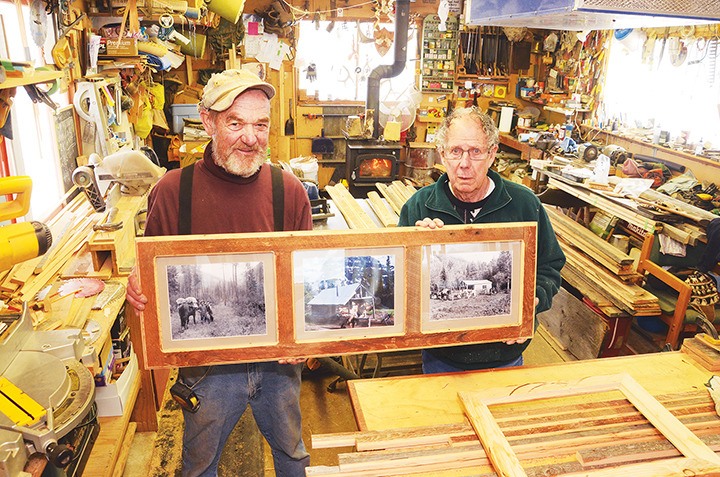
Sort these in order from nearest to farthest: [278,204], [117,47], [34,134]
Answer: [278,204], [34,134], [117,47]

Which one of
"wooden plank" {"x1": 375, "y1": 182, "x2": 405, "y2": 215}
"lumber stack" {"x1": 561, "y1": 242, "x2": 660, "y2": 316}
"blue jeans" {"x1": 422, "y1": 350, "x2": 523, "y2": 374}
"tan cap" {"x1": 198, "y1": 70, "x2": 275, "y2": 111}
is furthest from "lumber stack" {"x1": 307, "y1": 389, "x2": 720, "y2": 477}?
"wooden plank" {"x1": 375, "y1": 182, "x2": 405, "y2": 215}

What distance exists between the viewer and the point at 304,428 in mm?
3434

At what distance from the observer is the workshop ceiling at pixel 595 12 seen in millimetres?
1542

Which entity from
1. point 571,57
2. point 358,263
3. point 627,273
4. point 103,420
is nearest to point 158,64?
point 103,420

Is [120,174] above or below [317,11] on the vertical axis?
below

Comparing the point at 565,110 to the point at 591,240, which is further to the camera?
the point at 565,110

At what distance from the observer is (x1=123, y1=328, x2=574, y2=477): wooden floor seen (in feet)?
9.98

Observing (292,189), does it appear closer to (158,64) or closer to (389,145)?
(158,64)

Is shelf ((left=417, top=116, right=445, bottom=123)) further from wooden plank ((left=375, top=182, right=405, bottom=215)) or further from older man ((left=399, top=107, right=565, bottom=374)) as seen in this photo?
older man ((left=399, top=107, right=565, bottom=374))

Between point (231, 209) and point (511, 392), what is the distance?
118cm

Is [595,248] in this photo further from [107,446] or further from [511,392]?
[107,446]

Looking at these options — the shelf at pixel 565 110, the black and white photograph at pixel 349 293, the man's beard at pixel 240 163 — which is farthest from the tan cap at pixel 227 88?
the shelf at pixel 565 110

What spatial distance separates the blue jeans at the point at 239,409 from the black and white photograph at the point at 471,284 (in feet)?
2.30

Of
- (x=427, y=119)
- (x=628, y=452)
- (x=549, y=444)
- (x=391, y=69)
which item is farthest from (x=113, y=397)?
(x=427, y=119)
